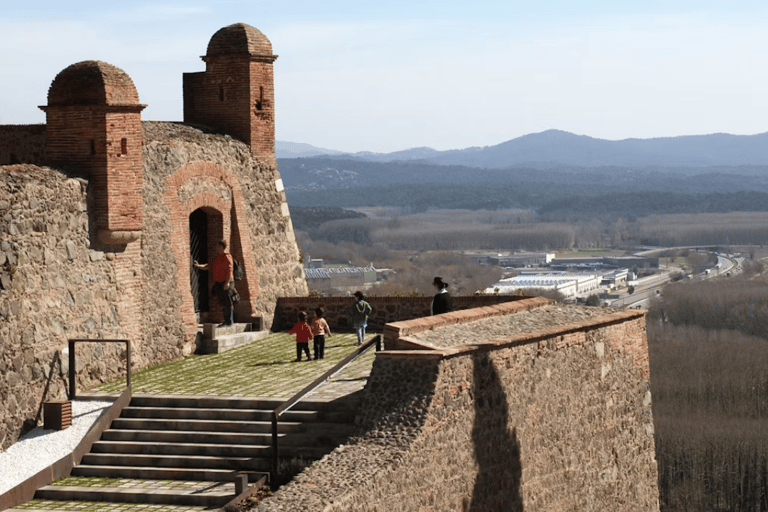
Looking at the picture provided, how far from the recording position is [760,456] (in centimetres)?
7688

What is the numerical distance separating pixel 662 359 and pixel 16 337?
84255mm

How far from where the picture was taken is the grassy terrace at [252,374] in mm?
16875

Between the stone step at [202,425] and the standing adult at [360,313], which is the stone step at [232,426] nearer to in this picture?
the stone step at [202,425]

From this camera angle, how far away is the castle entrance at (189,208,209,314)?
22047 millimetres

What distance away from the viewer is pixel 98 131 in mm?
18203

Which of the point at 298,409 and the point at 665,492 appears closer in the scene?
the point at 298,409

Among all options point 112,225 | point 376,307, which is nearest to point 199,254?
point 376,307

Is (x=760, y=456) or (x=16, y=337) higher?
(x=16, y=337)

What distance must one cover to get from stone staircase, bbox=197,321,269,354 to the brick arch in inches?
9.3

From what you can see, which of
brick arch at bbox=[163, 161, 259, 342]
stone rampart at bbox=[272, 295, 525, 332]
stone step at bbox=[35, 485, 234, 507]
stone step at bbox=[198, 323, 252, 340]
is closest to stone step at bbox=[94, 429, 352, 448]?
stone step at bbox=[35, 485, 234, 507]

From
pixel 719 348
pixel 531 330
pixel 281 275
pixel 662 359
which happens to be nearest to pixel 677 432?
pixel 662 359

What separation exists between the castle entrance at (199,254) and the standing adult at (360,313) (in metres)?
3.00

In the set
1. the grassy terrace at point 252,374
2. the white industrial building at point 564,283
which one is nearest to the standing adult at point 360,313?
the grassy terrace at point 252,374

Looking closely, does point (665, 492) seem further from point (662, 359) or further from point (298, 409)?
point (298, 409)
